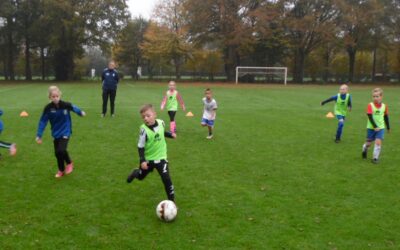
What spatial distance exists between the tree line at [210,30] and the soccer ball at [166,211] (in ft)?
166

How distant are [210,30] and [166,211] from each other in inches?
2118

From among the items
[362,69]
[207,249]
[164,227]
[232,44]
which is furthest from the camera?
[362,69]

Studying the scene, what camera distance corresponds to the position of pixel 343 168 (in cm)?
953

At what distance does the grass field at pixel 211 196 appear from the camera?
18.8 ft

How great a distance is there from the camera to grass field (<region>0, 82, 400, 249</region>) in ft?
18.8

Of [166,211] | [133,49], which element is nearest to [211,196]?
[166,211]

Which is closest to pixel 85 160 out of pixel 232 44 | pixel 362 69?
pixel 232 44

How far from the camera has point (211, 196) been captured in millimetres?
7461

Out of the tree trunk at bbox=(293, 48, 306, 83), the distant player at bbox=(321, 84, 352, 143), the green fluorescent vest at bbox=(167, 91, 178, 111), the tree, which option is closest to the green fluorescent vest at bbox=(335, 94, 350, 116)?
the distant player at bbox=(321, 84, 352, 143)

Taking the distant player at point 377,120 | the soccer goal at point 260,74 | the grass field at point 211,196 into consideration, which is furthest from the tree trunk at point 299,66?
the distant player at point 377,120

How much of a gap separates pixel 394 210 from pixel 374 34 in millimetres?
60220

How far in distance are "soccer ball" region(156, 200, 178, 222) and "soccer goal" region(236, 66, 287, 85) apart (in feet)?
170

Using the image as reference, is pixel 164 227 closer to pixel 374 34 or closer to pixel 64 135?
pixel 64 135

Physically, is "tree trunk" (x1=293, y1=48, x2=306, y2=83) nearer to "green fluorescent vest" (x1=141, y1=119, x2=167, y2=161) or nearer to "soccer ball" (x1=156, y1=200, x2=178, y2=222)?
"green fluorescent vest" (x1=141, y1=119, x2=167, y2=161)
